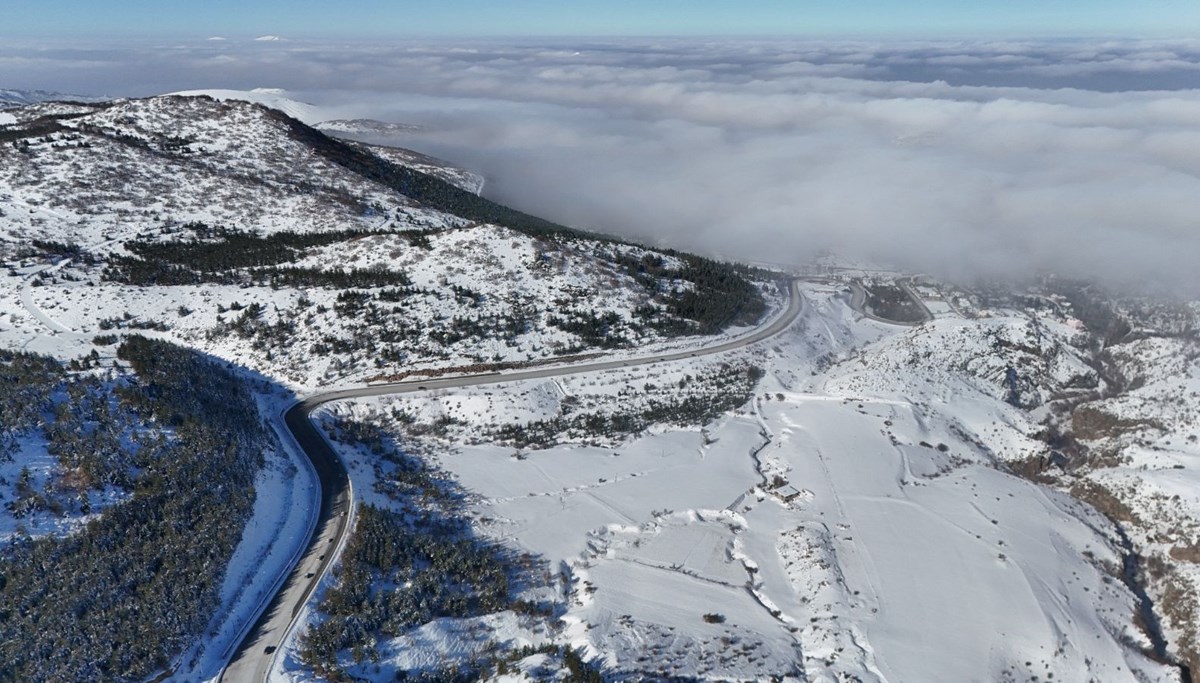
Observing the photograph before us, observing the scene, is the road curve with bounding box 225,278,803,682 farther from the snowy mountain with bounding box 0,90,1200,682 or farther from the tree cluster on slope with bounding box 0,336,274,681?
the tree cluster on slope with bounding box 0,336,274,681

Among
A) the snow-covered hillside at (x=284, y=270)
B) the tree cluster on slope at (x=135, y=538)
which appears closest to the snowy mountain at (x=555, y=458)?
the tree cluster on slope at (x=135, y=538)

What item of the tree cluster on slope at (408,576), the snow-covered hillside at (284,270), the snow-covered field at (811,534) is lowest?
the snow-covered field at (811,534)

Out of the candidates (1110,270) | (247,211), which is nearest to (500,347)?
(247,211)

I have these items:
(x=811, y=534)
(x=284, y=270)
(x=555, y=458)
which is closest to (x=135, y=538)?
(x=555, y=458)

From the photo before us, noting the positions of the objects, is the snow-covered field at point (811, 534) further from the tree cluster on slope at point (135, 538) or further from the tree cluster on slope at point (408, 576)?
the tree cluster on slope at point (135, 538)

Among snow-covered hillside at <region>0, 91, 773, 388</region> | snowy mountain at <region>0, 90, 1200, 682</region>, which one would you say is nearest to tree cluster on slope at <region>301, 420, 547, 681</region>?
snowy mountain at <region>0, 90, 1200, 682</region>

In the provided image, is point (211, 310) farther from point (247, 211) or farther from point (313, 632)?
point (313, 632)

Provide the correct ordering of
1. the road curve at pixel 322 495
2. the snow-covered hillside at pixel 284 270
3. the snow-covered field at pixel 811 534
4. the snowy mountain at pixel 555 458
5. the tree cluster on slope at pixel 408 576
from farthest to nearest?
the snow-covered hillside at pixel 284 270 < the snow-covered field at pixel 811 534 < the snowy mountain at pixel 555 458 < the tree cluster on slope at pixel 408 576 < the road curve at pixel 322 495

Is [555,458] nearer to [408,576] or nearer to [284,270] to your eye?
[408,576]
